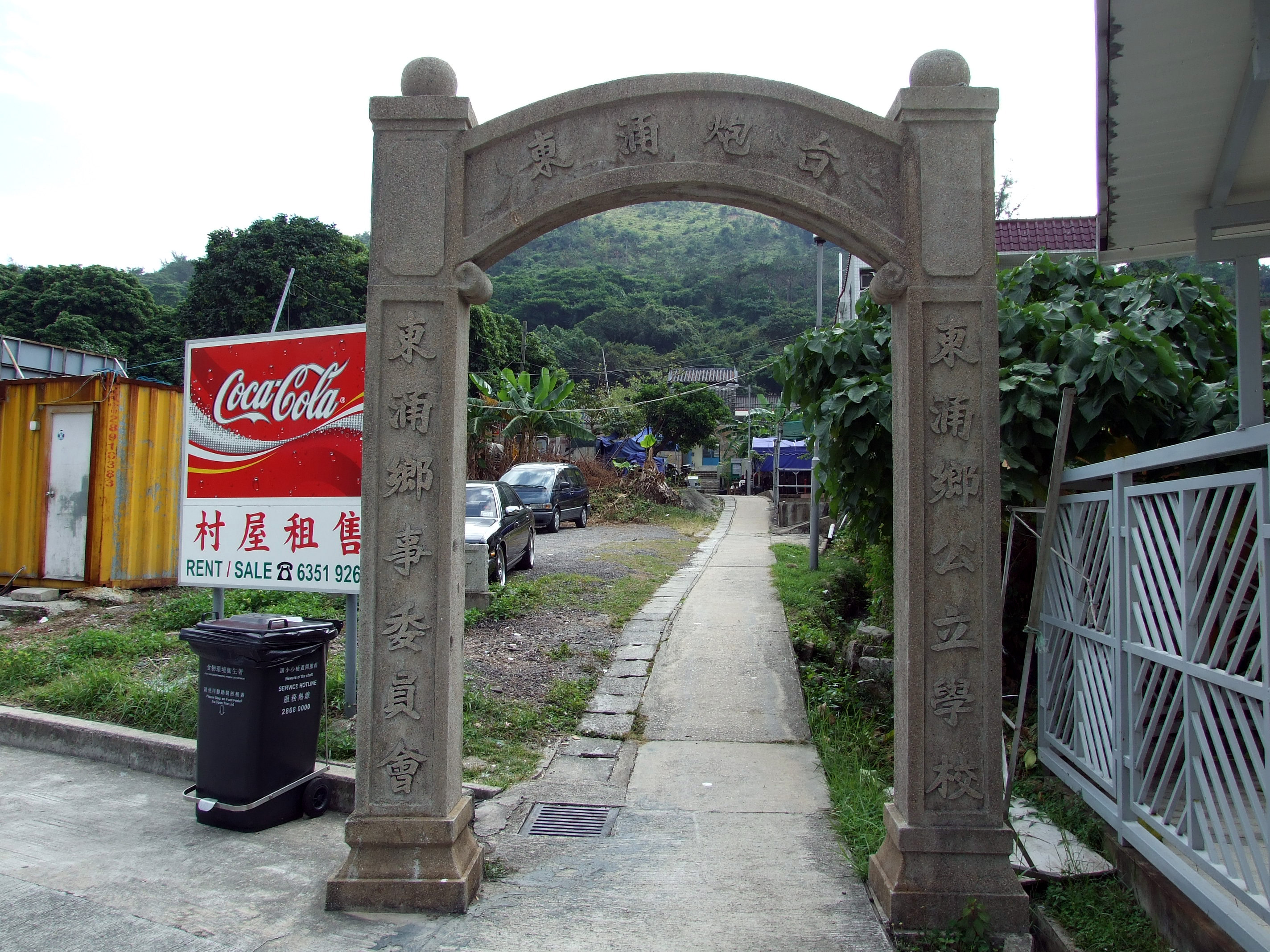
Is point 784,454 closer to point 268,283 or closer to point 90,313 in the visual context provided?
point 268,283

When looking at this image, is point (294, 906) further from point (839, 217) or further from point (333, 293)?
point (333, 293)

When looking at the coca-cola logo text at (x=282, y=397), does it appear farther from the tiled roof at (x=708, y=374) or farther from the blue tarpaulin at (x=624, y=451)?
the tiled roof at (x=708, y=374)

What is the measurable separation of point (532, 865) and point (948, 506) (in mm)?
2536

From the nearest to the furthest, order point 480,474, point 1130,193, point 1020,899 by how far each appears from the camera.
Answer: point 1020,899
point 1130,193
point 480,474

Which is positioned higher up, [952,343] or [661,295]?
[661,295]

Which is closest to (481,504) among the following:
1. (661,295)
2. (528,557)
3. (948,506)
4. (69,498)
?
(528,557)

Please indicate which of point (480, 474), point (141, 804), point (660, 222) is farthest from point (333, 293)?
point (660, 222)

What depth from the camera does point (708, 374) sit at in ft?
168

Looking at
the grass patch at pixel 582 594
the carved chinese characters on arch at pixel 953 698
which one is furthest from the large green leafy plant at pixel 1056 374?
the grass patch at pixel 582 594

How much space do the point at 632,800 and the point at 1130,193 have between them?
4.09 metres

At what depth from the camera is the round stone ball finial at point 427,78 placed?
3.75 m

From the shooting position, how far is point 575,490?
20.8 m

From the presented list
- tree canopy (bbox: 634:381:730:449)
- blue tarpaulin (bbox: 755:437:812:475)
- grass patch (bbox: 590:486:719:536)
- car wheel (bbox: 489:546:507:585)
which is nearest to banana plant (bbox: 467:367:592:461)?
grass patch (bbox: 590:486:719:536)

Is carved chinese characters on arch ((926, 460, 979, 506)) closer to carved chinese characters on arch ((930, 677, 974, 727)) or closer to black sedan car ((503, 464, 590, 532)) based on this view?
carved chinese characters on arch ((930, 677, 974, 727))
